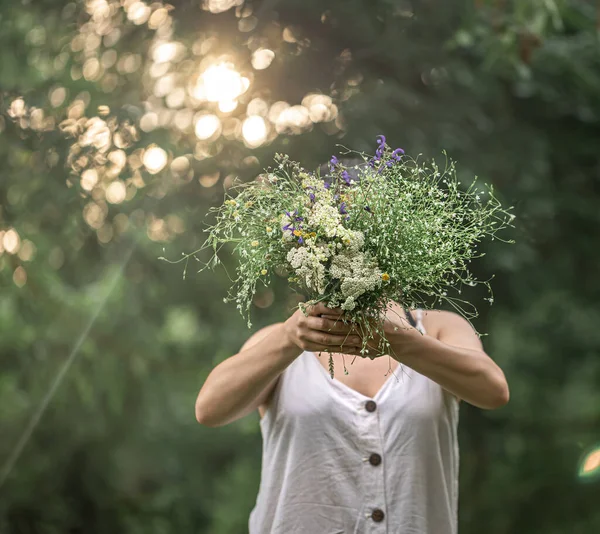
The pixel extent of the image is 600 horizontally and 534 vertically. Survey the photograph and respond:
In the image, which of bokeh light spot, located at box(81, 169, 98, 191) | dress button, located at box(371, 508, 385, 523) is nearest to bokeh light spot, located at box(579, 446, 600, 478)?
dress button, located at box(371, 508, 385, 523)

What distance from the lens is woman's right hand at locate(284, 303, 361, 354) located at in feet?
3.70

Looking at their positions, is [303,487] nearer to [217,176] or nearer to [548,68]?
[217,176]

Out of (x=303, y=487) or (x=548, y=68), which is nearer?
(x=303, y=487)

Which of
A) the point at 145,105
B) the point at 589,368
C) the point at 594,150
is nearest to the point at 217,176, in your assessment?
the point at 145,105

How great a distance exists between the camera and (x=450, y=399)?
1372mm

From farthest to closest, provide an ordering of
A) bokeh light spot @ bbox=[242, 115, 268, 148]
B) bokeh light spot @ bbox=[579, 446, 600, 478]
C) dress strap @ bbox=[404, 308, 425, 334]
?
bokeh light spot @ bbox=[579, 446, 600, 478]
bokeh light spot @ bbox=[242, 115, 268, 148]
dress strap @ bbox=[404, 308, 425, 334]

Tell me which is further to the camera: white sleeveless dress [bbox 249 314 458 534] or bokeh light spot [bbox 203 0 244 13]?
bokeh light spot [bbox 203 0 244 13]

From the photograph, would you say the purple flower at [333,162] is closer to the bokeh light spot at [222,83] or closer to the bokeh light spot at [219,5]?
the bokeh light spot at [222,83]

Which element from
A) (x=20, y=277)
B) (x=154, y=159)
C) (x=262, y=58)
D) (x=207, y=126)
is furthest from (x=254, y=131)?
(x=20, y=277)

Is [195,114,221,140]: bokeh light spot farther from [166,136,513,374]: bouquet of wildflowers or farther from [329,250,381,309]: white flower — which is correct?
[329,250,381,309]: white flower

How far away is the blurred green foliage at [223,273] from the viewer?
2938mm

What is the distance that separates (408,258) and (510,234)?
1.94 metres

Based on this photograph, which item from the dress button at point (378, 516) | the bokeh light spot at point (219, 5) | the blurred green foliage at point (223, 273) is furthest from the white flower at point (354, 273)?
the bokeh light spot at point (219, 5)

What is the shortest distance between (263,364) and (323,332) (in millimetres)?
172
